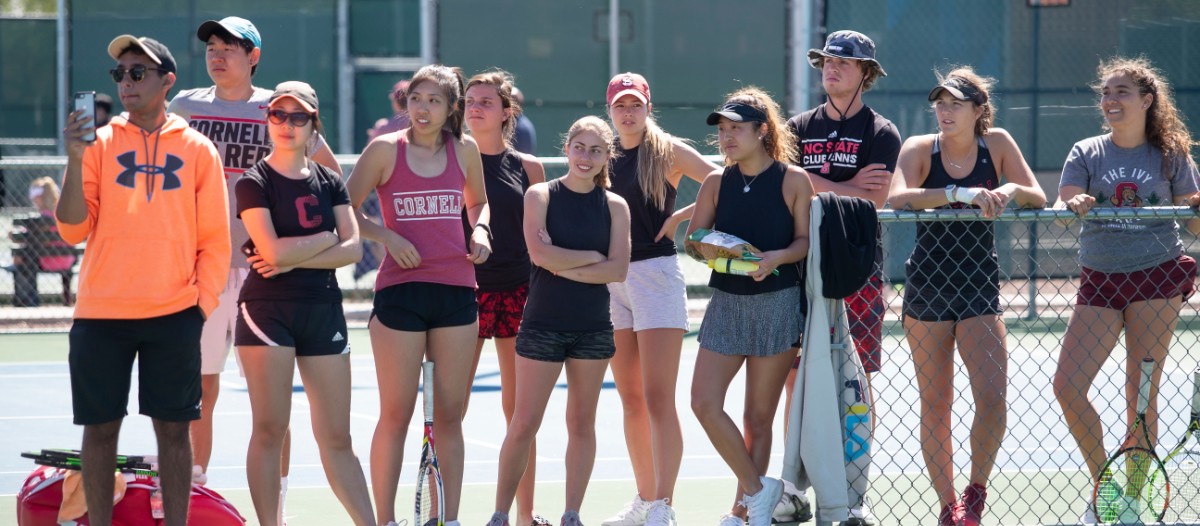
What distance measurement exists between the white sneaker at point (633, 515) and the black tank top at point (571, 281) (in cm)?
90

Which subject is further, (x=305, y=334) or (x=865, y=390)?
(x=865, y=390)

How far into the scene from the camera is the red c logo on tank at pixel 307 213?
16.3ft

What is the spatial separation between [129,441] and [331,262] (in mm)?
3470

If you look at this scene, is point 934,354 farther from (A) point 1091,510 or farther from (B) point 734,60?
Answer: (B) point 734,60

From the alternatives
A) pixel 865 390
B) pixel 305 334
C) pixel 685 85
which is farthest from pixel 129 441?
pixel 685 85

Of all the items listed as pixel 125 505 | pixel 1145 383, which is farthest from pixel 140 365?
pixel 1145 383

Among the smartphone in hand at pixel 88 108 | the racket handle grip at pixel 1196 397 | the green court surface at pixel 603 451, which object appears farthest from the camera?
the green court surface at pixel 603 451

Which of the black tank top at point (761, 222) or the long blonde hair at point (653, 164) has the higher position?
the long blonde hair at point (653, 164)

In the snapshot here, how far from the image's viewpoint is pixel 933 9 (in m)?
14.1

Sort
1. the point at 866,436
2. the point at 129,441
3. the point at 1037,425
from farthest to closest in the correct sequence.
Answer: the point at 1037,425 → the point at 129,441 → the point at 866,436

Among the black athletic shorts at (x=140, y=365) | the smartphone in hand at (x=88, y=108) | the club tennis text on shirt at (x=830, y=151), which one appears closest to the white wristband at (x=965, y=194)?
the club tennis text on shirt at (x=830, y=151)

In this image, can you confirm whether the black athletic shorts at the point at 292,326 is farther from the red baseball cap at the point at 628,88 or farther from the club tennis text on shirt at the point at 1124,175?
the club tennis text on shirt at the point at 1124,175

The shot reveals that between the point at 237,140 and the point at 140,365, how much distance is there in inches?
49.7

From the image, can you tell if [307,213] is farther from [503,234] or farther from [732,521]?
[732,521]
